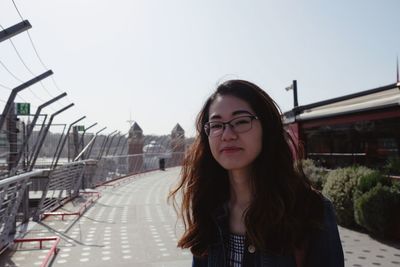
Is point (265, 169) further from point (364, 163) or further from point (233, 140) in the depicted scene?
point (364, 163)

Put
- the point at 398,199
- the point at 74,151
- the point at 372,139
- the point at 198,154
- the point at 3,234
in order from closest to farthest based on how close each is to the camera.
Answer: the point at 198,154 → the point at 3,234 → the point at 398,199 → the point at 372,139 → the point at 74,151

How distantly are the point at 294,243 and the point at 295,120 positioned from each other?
33.8 feet

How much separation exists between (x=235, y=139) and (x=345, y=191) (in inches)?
247

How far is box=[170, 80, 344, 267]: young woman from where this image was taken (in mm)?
1328

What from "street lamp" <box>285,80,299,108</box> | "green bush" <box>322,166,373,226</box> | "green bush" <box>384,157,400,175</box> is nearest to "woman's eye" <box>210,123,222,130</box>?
"green bush" <box>322,166,373,226</box>

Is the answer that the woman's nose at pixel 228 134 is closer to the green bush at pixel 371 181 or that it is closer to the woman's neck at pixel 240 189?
the woman's neck at pixel 240 189

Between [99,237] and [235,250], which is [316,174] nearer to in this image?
[99,237]

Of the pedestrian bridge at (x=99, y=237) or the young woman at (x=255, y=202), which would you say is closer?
the young woman at (x=255, y=202)

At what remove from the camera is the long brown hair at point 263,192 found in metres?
1.35

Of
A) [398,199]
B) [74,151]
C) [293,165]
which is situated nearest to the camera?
[293,165]

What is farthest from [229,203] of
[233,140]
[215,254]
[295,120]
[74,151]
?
[74,151]

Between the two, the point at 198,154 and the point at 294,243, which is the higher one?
the point at 198,154

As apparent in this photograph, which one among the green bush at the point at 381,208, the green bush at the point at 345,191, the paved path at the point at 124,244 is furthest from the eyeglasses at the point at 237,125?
the green bush at the point at 345,191

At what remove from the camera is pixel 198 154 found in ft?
5.82
